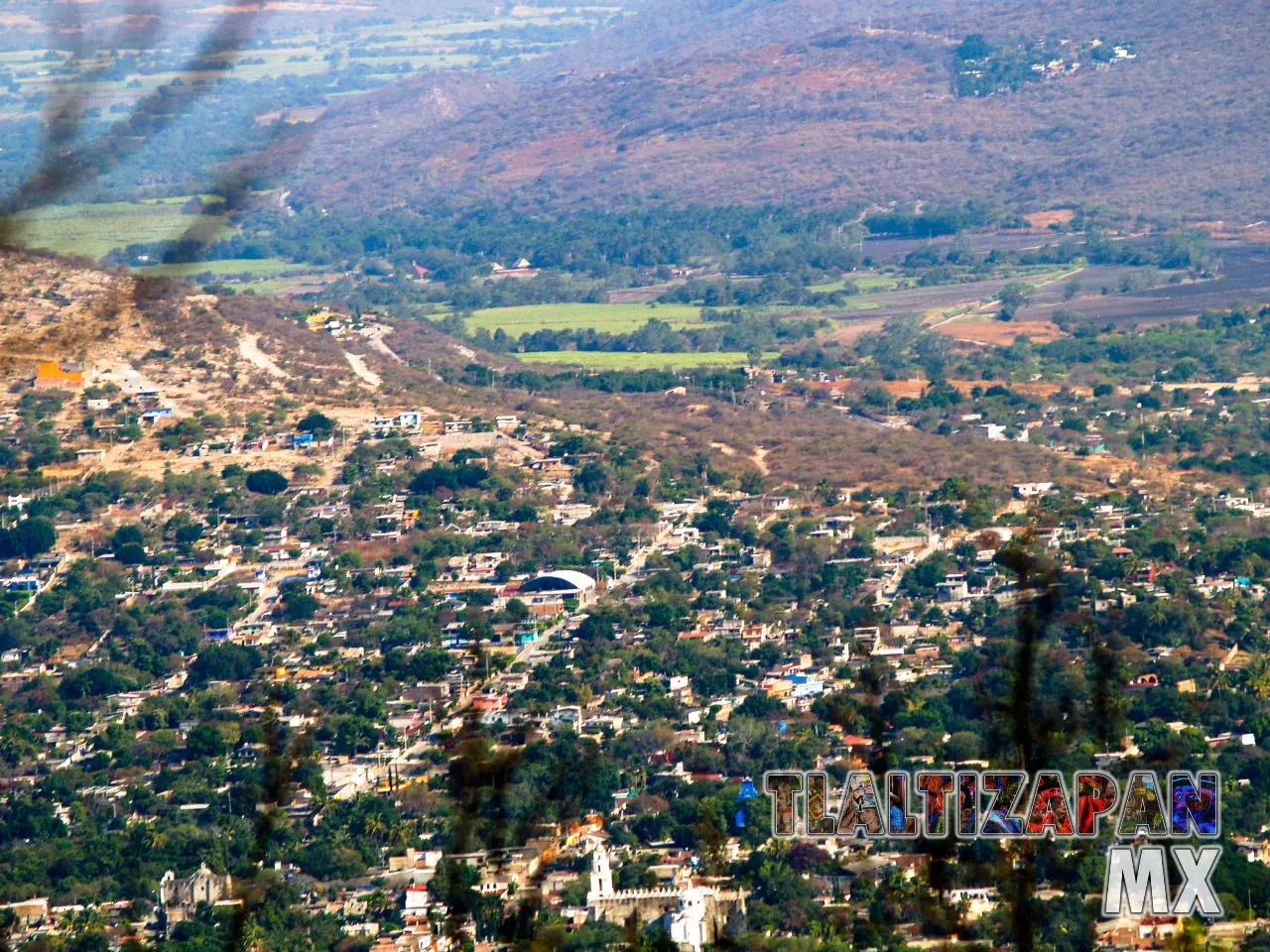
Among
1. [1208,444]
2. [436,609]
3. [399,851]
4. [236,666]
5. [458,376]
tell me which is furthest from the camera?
[458,376]

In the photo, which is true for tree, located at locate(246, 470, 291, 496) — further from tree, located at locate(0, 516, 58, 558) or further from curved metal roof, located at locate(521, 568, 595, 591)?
curved metal roof, located at locate(521, 568, 595, 591)

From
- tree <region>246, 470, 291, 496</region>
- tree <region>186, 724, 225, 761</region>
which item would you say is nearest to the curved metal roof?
tree <region>246, 470, 291, 496</region>

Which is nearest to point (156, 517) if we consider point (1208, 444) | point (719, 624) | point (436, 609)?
point (436, 609)

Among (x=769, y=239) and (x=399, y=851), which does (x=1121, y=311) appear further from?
(x=399, y=851)

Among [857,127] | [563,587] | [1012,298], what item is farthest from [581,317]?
[563,587]

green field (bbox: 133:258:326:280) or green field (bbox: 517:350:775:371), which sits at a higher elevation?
green field (bbox: 517:350:775:371)

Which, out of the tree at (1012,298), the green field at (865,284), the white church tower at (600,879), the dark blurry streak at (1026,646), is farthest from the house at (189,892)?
the green field at (865,284)
